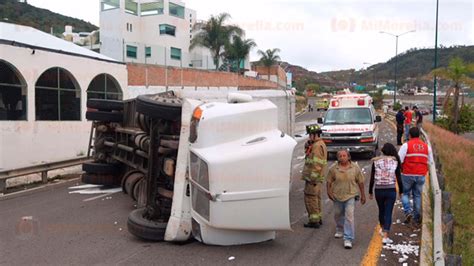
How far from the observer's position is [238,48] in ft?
192

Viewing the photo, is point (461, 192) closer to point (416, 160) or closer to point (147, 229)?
point (416, 160)

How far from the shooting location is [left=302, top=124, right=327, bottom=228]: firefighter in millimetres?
7184

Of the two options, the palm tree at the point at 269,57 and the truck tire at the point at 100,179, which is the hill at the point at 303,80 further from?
the truck tire at the point at 100,179

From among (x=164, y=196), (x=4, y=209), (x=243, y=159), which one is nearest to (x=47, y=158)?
(x=4, y=209)

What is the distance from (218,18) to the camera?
56.3m

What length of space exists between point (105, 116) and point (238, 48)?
4981 cm

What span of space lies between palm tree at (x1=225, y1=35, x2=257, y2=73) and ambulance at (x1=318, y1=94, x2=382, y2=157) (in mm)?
40784

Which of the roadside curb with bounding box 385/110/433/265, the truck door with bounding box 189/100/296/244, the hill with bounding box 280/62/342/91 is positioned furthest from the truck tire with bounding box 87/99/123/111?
the hill with bounding box 280/62/342/91

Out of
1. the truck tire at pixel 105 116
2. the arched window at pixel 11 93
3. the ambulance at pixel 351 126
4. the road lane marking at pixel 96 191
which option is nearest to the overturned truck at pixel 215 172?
the truck tire at pixel 105 116

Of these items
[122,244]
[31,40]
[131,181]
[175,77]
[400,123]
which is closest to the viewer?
[122,244]

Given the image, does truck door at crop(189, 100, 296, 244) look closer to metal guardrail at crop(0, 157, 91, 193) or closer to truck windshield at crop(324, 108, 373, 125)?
metal guardrail at crop(0, 157, 91, 193)

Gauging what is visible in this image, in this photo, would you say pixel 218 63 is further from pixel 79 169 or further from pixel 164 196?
pixel 164 196

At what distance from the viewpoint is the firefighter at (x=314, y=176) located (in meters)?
7.18

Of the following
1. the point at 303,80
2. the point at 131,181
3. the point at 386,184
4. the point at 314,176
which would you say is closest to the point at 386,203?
the point at 386,184
